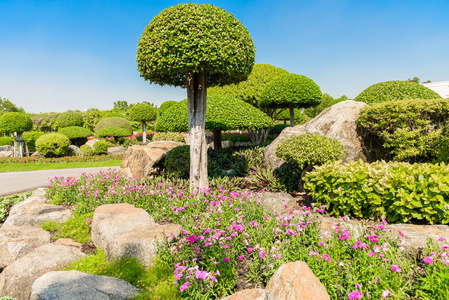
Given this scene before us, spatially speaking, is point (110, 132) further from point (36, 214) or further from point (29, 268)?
point (29, 268)

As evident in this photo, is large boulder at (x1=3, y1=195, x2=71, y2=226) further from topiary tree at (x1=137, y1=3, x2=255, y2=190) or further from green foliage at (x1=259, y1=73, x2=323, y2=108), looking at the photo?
green foliage at (x1=259, y1=73, x2=323, y2=108)

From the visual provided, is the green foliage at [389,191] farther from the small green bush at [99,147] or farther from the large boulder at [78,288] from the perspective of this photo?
the small green bush at [99,147]

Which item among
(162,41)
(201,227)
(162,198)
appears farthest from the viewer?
(162,198)

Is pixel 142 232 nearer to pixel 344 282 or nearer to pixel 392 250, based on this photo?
pixel 344 282

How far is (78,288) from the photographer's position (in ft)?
9.48

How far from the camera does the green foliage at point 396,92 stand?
898cm

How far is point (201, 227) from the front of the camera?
3986 millimetres

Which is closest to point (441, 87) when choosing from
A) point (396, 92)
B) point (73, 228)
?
point (396, 92)

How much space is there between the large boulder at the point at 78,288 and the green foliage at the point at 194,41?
4.02 m

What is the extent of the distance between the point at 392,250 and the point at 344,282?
0.85 meters

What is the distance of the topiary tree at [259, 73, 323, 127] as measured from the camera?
15031 mm

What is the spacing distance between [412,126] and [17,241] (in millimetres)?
9402

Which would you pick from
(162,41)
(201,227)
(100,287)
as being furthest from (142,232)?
(162,41)

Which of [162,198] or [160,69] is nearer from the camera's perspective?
[160,69]
